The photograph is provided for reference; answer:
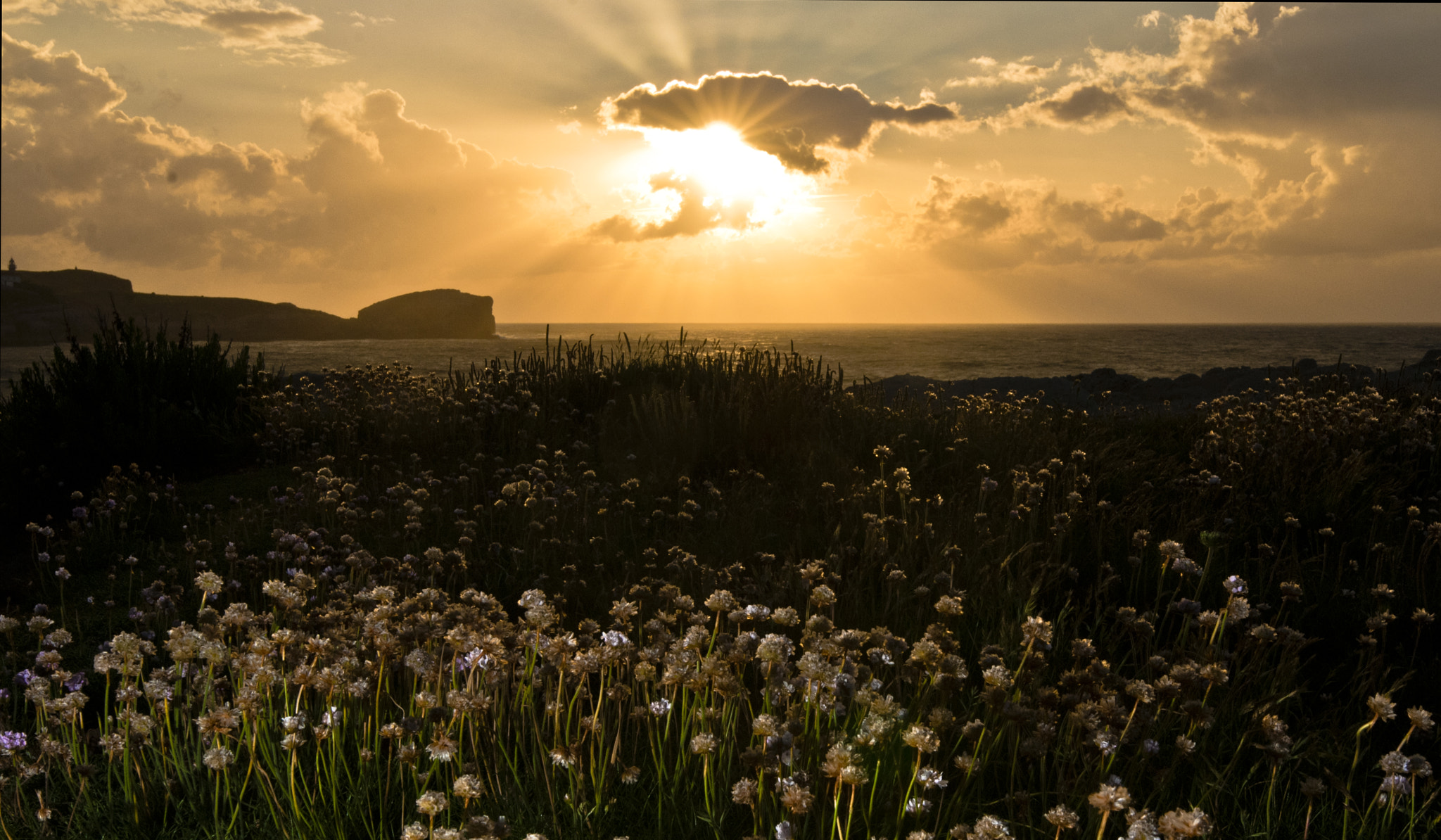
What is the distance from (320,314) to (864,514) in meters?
139

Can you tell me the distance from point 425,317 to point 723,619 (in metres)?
134

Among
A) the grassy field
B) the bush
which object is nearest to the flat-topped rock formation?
the grassy field

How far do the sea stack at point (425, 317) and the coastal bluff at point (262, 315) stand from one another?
11 cm

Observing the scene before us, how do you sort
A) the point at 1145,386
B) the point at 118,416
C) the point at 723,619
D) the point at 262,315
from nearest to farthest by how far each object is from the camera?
the point at 723,619 → the point at 118,416 → the point at 1145,386 → the point at 262,315

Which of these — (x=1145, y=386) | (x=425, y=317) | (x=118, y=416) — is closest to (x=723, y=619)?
(x=118, y=416)

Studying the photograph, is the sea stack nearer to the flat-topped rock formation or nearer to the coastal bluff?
the coastal bluff

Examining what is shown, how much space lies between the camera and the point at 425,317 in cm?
12862

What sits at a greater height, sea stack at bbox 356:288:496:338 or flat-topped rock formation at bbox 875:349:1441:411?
sea stack at bbox 356:288:496:338

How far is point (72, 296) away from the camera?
110 meters

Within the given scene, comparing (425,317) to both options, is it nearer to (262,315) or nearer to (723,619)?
(262,315)

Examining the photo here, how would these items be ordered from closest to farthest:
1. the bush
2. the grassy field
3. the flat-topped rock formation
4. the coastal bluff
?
the grassy field, the bush, the flat-topped rock formation, the coastal bluff

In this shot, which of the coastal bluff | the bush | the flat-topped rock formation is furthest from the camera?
the coastal bluff

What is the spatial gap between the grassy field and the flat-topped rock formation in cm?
396

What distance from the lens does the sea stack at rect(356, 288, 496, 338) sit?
417 feet
